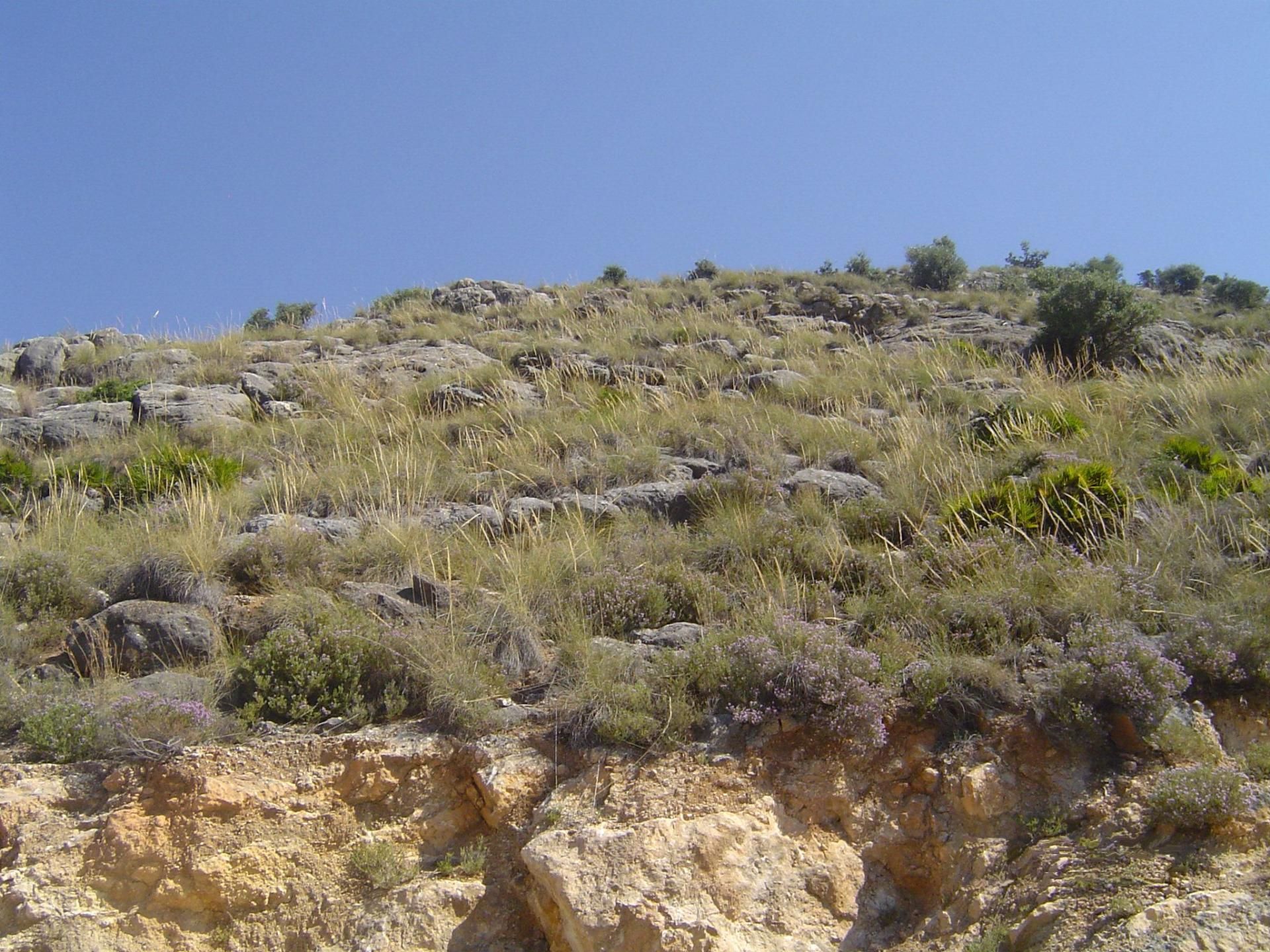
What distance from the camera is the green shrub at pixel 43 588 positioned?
A: 6.62 meters

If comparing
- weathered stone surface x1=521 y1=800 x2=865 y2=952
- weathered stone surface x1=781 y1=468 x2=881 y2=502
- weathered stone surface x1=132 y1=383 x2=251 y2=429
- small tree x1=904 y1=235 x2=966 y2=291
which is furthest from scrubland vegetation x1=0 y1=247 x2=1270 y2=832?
small tree x1=904 y1=235 x2=966 y2=291

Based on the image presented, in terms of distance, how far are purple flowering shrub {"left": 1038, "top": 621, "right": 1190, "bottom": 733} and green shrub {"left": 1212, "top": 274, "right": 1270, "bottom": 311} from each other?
58.9 ft

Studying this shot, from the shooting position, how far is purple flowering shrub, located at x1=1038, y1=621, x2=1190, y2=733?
16.8 feet

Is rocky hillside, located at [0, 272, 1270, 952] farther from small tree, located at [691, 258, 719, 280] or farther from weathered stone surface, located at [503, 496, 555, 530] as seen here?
small tree, located at [691, 258, 719, 280]

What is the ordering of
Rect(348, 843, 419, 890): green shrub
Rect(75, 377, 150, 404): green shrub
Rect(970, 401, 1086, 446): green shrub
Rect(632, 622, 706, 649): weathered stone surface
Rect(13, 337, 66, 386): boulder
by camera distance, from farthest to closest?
Rect(13, 337, 66, 386): boulder
Rect(75, 377, 150, 404): green shrub
Rect(970, 401, 1086, 446): green shrub
Rect(632, 622, 706, 649): weathered stone surface
Rect(348, 843, 419, 890): green shrub

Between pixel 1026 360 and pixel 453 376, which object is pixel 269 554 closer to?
pixel 453 376

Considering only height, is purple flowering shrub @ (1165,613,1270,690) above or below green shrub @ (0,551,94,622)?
below

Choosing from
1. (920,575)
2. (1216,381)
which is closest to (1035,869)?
(920,575)

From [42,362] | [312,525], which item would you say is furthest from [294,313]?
[312,525]

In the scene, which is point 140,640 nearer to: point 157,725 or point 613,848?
point 157,725

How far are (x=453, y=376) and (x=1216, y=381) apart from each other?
361 inches

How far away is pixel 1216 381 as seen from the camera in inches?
436

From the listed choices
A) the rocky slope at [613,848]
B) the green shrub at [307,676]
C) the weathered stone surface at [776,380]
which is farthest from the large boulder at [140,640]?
the weathered stone surface at [776,380]

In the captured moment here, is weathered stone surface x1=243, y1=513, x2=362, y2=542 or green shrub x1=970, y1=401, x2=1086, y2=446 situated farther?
green shrub x1=970, y1=401, x2=1086, y2=446
